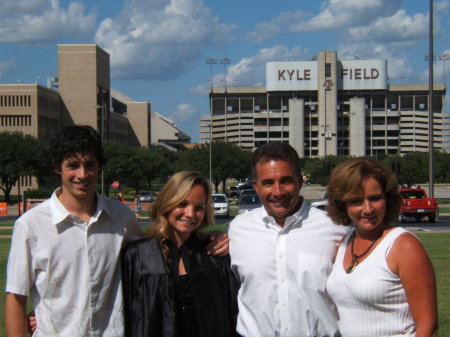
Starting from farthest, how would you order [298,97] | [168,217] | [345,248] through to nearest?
[298,97], [168,217], [345,248]

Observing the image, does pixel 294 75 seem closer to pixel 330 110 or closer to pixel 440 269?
pixel 330 110

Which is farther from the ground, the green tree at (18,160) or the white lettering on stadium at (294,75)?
the white lettering on stadium at (294,75)

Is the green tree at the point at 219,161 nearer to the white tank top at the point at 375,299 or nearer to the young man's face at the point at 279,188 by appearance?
the young man's face at the point at 279,188

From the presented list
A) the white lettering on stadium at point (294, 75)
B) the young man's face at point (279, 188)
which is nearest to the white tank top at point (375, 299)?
the young man's face at point (279, 188)

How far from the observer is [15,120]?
341 ft

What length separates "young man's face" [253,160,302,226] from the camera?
14.0ft

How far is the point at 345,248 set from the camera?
4109 millimetres

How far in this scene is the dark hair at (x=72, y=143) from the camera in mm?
4203

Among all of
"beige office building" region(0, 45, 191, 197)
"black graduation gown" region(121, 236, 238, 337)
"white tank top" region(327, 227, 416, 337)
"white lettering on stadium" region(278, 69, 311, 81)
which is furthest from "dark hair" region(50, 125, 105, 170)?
"white lettering on stadium" region(278, 69, 311, 81)

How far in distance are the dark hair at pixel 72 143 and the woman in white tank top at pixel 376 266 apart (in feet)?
4.68

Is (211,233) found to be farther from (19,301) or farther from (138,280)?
(19,301)

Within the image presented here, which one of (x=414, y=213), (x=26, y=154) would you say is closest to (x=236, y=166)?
(x=26, y=154)

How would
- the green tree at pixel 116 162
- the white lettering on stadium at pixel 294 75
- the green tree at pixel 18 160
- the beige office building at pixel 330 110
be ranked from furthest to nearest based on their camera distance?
the white lettering on stadium at pixel 294 75 < the beige office building at pixel 330 110 < the green tree at pixel 116 162 < the green tree at pixel 18 160

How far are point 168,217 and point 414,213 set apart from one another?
28.7 metres
